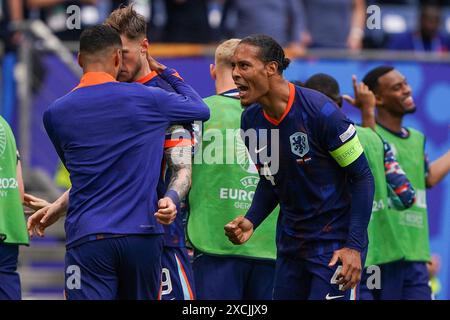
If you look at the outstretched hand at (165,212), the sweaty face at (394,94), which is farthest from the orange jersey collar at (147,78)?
the sweaty face at (394,94)

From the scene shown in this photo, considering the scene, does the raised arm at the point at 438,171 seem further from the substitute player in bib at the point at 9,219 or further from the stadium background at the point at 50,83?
the substitute player in bib at the point at 9,219

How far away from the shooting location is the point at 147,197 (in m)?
7.76

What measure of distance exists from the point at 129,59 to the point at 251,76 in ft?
2.73

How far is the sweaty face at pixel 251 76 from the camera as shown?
8438mm

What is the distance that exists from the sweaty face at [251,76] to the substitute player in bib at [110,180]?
0.75 m

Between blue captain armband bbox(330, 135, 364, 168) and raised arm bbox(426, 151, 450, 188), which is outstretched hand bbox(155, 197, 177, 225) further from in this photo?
raised arm bbox(426, 151, 450, 188)

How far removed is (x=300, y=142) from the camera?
841cm

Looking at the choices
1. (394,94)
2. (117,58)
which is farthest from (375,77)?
(117,58)

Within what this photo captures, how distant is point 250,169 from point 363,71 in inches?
189

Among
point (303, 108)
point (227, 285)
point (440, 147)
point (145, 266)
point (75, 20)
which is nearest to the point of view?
point (145, 266)

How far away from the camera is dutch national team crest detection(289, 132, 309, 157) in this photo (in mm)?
8398

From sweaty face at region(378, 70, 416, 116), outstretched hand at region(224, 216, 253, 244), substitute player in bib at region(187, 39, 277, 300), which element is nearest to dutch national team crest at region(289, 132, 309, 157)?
outstretched hand at region(224, 216, 253, 244)
